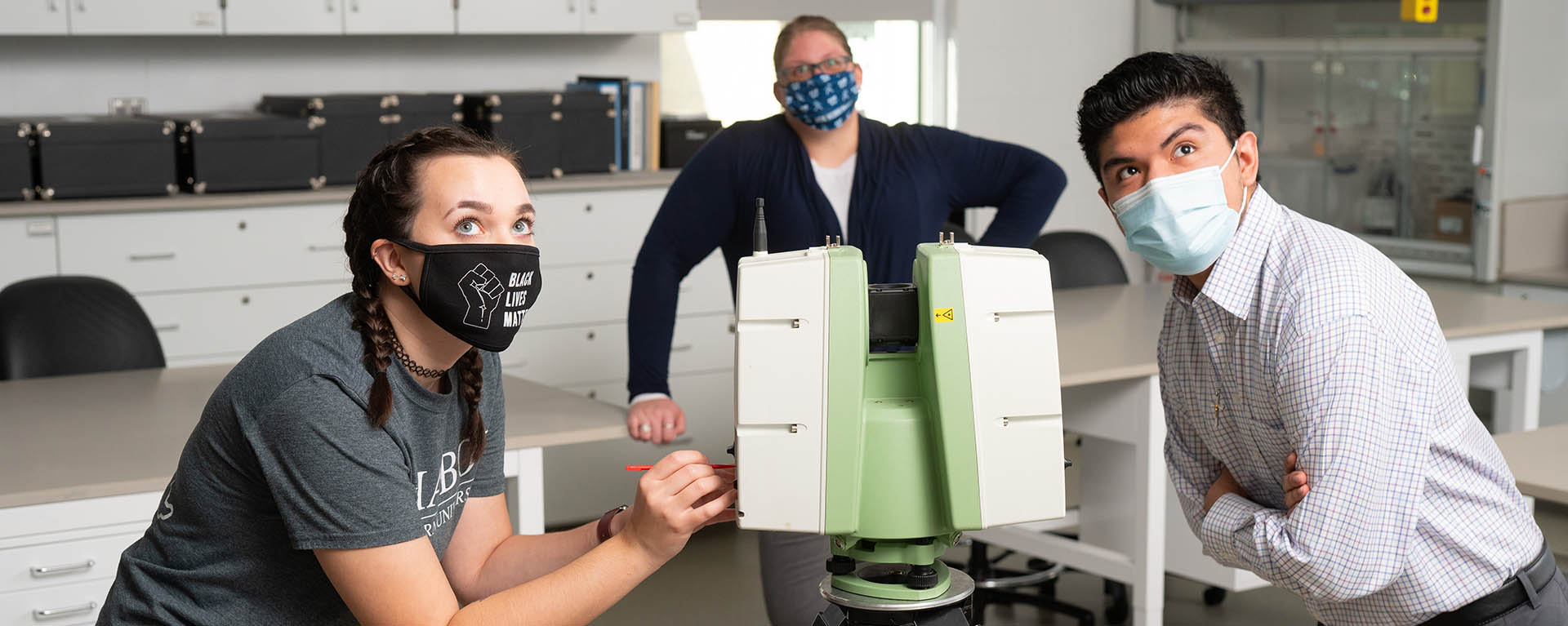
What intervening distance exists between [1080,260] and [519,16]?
6.42 feet

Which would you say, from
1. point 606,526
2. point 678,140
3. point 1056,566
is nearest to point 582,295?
point 678,140

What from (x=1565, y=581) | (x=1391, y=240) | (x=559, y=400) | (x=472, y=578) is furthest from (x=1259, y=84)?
(x=472, y=578)

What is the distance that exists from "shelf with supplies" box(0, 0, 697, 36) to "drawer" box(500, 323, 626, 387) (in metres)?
Answer: 1.00

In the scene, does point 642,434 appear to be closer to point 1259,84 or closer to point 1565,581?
point 1565,581

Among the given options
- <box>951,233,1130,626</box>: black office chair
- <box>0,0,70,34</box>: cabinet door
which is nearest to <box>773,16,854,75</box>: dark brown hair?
<box>951,233,1130,626</box>: black office chair

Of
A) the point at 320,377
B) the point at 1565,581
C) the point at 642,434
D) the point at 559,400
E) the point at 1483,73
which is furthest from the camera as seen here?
the point at 1483,73

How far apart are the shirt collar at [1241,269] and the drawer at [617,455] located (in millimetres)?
2835

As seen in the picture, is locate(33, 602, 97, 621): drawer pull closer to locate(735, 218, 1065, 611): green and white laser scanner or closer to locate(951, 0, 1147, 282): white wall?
locate(735, 218, 1065, 611): green and white laser scanner

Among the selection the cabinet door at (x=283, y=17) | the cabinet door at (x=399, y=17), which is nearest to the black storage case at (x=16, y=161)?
the cabinet door at (x=283, y=17)

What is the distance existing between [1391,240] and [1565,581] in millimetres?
4106

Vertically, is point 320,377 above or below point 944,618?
above

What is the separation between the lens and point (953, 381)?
1.17 metres

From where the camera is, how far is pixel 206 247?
408 centimetres

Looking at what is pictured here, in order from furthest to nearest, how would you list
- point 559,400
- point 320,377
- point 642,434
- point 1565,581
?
point 559,400, point 642,434, point 1565,581, point 320,377
